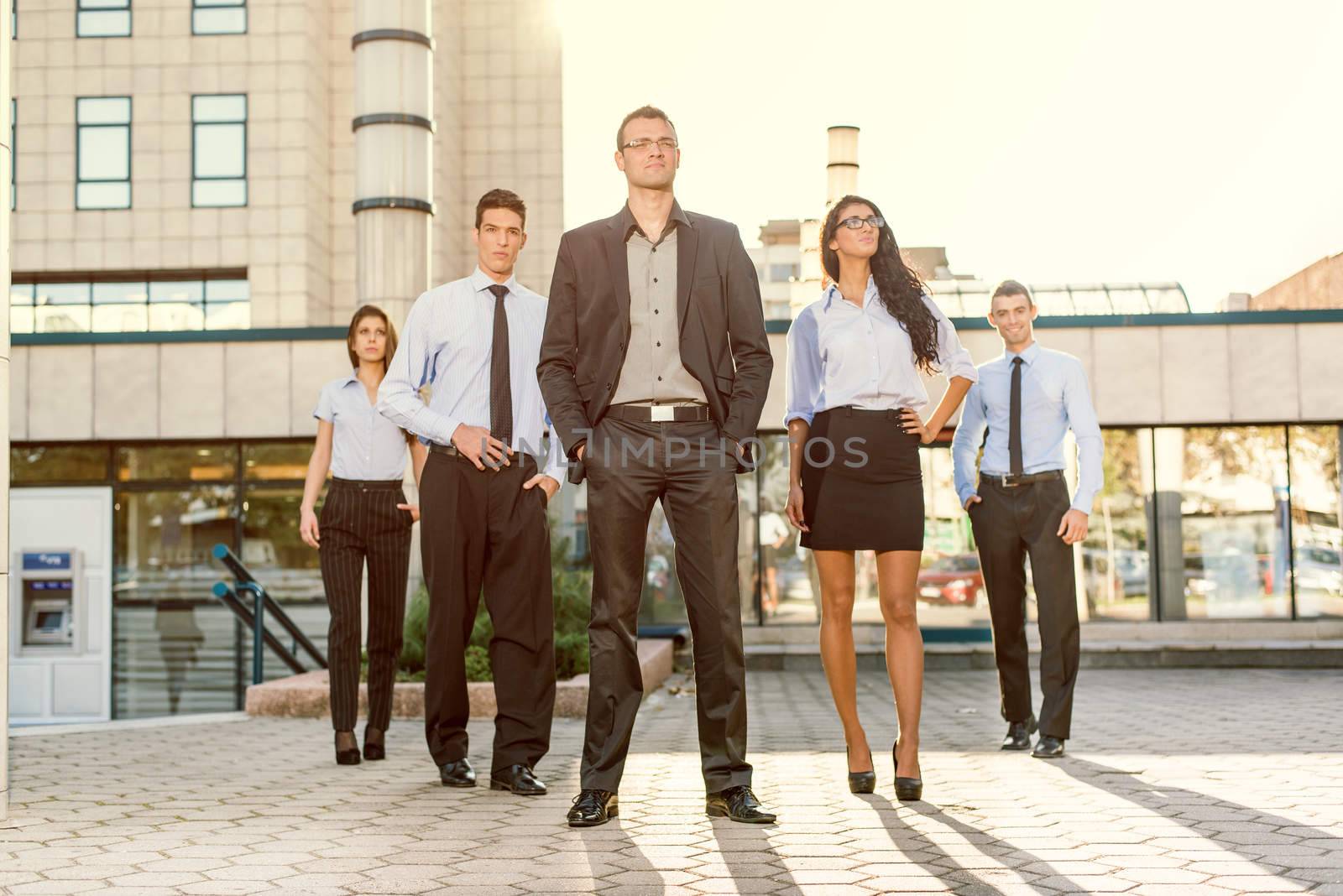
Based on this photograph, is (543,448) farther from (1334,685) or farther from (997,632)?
(1334,685)

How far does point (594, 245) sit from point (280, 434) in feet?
36.5

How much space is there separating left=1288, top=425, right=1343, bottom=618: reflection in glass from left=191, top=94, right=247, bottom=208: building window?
26440 millimetres

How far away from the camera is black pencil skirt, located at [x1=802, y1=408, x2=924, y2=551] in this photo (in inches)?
192

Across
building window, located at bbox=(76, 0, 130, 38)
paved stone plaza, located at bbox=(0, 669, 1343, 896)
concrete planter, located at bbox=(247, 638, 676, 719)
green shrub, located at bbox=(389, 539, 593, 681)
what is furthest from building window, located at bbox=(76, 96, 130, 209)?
paved stone plaza, located at bbox=(0, 669, 1343, 896)

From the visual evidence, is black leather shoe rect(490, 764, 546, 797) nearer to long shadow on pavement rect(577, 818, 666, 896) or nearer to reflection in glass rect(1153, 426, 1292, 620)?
long shadow on pavement rect(577, 818, 666, 896)

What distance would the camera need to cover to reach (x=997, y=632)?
6.44 meters

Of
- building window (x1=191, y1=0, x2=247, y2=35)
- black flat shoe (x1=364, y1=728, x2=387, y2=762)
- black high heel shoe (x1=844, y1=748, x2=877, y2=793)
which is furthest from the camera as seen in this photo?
building window (x1=191, y1=0, x2=247, y2=35)

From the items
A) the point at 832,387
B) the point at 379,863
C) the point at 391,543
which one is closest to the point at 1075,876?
the point at 379,863

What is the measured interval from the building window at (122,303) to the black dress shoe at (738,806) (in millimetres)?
33199

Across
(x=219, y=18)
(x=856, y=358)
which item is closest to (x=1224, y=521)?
(x=856, y=358)

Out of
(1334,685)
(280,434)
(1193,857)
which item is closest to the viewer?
(1193,857)

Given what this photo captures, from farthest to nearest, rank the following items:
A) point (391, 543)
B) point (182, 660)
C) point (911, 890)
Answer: point (182, 660) < point (391, 543) < point (911, 890)

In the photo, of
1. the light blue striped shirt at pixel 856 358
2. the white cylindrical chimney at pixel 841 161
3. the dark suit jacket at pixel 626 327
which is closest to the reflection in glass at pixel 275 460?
the light blue striped shirt at pixel 856 358

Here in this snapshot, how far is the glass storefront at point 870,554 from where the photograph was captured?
15.4 meters
